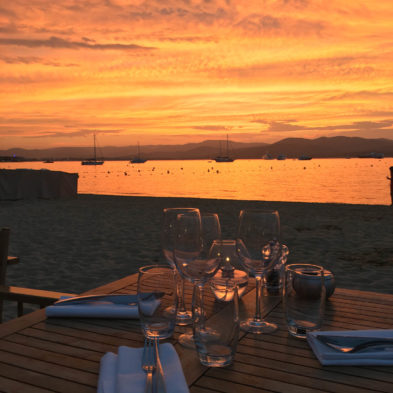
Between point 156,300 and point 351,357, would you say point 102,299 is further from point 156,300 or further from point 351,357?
point 351,357

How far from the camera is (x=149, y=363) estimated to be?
120cm

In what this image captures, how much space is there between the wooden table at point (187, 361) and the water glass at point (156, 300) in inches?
4.8

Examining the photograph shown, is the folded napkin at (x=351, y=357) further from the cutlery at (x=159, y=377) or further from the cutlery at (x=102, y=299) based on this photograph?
the cutlery at (x=102, y=299)

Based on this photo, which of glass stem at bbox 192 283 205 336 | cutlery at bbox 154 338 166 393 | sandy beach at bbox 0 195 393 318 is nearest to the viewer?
cutlery at bbox 154 338 166 393

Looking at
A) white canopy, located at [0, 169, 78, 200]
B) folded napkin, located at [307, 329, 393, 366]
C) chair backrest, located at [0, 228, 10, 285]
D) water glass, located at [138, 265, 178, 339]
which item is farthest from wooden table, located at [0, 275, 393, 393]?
white canopy, located at [0, 169, 78, 200]

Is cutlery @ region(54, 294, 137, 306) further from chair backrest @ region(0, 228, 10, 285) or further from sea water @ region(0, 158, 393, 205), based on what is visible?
sea water @ region(0, 158, 393, 205)

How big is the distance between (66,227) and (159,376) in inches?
411

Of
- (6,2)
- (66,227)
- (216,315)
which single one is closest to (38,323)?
(216,315)

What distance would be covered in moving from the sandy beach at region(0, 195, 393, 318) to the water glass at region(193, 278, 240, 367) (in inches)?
188

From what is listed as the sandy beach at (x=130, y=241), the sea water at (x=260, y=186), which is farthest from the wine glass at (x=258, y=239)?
the sea water at (x=260, y=186)

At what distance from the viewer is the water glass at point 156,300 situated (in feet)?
4.04

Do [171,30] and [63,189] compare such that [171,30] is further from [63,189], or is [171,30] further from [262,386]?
[63,189]

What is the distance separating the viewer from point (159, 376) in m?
1.12

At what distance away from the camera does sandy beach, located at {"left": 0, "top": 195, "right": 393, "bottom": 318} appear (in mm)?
6465
